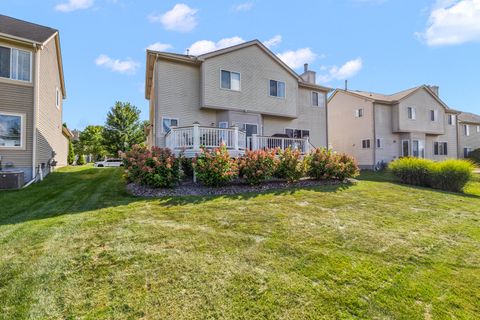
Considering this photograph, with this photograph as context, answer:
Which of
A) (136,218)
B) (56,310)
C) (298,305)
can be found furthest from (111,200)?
(298,305)

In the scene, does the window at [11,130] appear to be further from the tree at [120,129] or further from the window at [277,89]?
the tree at [120,129]

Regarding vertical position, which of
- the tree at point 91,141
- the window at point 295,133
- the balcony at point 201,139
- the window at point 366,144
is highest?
the tree at point 91,141

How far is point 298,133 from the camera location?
17.5 metres

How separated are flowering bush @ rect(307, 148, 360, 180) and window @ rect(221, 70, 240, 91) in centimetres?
615

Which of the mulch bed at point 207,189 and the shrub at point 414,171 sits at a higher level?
the shrub at point 414,171

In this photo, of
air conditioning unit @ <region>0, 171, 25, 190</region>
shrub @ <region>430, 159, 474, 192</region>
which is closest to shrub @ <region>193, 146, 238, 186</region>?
air conditioning unit @ <region>0, 171, 25, 190</region>

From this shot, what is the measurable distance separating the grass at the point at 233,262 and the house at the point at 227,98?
17.9 feet

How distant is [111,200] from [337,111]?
2294cm

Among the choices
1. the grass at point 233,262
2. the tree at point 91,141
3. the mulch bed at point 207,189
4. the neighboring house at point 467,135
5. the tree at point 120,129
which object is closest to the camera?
the grass at point 233,262

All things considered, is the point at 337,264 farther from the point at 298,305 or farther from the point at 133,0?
the point at 133,0

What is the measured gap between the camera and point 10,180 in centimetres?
948

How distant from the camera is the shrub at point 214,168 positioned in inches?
350

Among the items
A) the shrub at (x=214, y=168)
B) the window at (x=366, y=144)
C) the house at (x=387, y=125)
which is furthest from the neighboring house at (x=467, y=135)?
the shrub at (x=214, y=168)

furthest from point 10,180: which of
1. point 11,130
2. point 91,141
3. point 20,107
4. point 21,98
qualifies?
point 91,141
